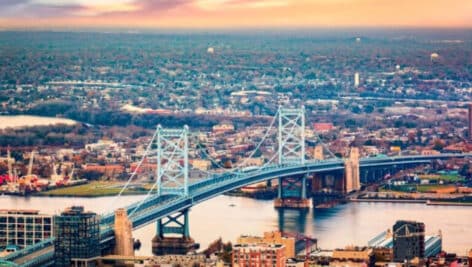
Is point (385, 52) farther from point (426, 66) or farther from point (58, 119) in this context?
point (58, 119)

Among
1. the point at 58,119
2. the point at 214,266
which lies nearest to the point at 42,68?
the point at 58,119

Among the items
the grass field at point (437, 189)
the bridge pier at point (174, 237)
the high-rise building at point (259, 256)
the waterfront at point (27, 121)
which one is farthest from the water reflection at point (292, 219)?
the waterfront at point (27, 121)

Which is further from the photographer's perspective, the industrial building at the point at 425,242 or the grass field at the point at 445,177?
the grass field at the point at 445,177

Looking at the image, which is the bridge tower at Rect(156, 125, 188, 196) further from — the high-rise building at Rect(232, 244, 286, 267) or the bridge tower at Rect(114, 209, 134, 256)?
the high-rise building at Rect(232, 244, 286, 267)

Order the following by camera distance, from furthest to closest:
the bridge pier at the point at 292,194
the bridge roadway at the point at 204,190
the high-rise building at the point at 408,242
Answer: the bridge pier at the point at 292,194, the bridge roadway at the point at 204,190, the high-rise building at the point at 408,242

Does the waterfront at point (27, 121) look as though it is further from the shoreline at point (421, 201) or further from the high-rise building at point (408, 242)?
the high-rise building at point (408, 242)
